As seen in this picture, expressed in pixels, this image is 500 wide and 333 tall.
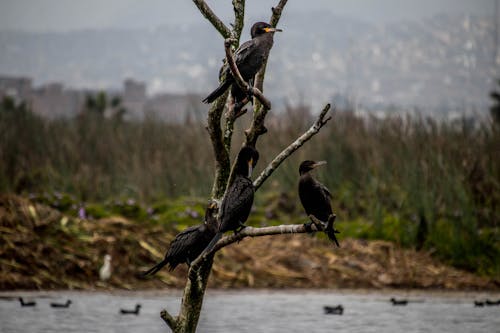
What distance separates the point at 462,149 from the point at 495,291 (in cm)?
250

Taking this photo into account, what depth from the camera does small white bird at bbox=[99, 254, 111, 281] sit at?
13.4 meters

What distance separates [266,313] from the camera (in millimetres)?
11484

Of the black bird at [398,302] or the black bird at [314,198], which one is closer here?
the black bird at [314,198]

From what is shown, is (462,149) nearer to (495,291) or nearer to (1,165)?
(495,291)

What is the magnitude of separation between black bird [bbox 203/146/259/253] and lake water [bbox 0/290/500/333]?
3.15 metres

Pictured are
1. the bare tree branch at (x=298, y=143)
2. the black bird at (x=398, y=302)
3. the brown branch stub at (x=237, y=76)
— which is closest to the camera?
the brown branch stub at (x=237, y=76)

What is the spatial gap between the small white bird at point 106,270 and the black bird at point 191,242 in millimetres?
4626

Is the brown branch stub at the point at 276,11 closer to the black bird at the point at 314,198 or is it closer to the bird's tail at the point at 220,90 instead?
the bird's tail at the point at 220,90

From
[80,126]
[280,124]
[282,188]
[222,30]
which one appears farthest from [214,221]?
[80,126]

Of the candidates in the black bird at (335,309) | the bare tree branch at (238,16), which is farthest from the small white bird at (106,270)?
the bare tree branch at (238,16)

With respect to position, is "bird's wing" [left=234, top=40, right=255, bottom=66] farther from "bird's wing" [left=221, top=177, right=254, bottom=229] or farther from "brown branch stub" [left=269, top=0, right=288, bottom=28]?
"bird's wing" [left=221, top=177, right=254, bottom=229]

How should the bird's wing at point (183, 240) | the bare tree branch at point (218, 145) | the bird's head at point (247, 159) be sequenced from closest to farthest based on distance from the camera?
the bird's head at point (247, 159) → the bare tree branch at point (218, 145) → the bird's wing at point (183, 240)

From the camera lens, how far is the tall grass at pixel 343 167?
47.1ft

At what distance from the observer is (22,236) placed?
45.0 feet
